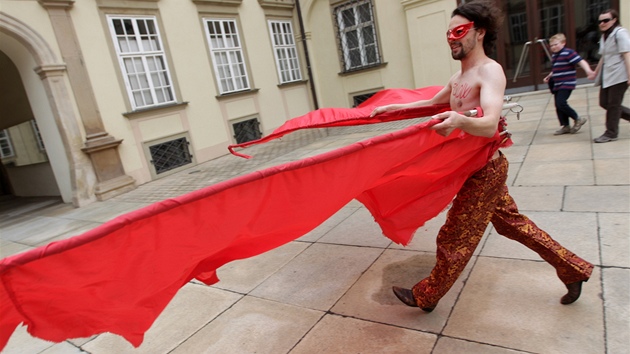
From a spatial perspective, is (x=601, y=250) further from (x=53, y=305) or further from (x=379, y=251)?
(x=53, y=305)

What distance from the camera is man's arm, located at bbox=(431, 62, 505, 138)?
191 centimetres

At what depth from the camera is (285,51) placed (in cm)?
1396

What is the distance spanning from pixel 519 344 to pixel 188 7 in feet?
36.9

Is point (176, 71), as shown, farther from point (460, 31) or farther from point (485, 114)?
point (485, 114)

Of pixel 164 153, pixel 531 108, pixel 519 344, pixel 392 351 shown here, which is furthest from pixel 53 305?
pixel 531 108

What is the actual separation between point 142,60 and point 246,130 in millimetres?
3698

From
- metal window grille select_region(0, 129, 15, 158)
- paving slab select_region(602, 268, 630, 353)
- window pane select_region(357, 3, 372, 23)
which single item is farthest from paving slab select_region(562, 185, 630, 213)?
metal window grille select_region(0, 129, 15, 158)

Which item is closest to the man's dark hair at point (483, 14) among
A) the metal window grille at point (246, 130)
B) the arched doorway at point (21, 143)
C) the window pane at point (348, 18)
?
the metal window grille at point (246, 130)

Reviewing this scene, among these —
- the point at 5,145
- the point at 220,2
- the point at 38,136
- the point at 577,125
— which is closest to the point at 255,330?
the point at 577,125

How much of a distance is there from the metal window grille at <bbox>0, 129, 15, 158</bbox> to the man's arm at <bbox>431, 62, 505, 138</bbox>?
45.7 ft

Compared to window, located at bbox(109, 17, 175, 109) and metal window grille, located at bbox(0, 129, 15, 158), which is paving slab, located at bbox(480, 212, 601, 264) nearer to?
window, located at bbox(109, 17, 175, 109)

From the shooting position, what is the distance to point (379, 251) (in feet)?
11.8

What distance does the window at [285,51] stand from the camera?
44.3 feet

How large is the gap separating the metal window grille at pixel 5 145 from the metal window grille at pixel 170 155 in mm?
5443
